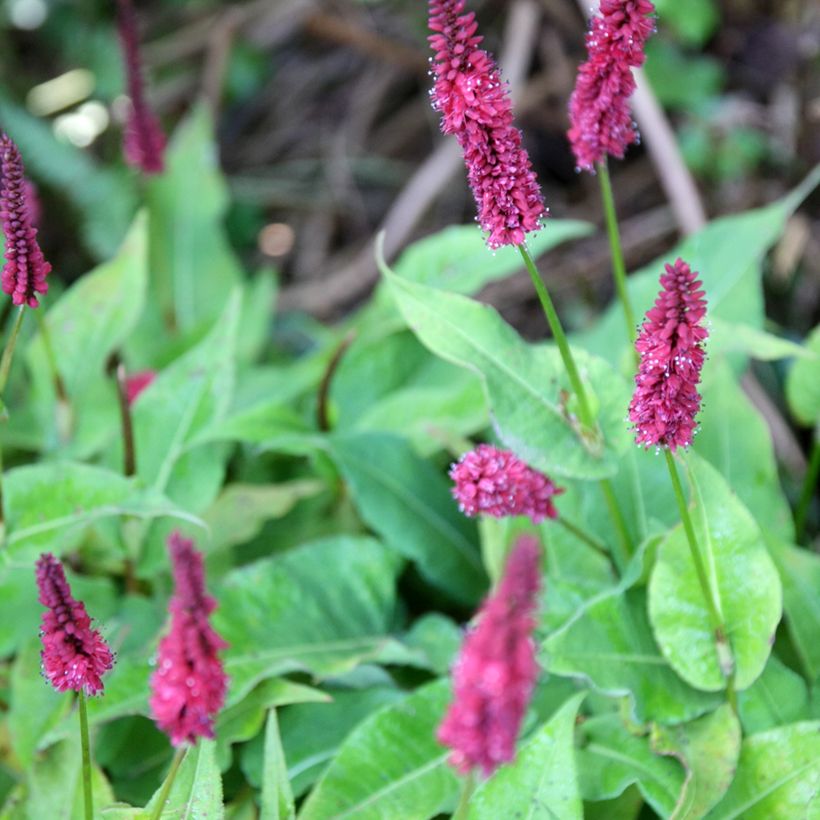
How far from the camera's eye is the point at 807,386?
141 centimetres

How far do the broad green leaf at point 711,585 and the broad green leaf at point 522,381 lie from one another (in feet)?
0.33

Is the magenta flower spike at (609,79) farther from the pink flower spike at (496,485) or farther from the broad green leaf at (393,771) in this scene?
the broad green leaf at (393,771)

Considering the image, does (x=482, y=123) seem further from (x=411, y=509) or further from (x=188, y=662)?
(x=411, y=509)

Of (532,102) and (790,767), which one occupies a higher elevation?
(532,102)

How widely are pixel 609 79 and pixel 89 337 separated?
91 cm

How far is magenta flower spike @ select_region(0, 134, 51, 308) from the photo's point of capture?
85cm

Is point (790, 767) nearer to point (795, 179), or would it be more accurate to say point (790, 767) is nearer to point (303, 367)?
point (303, 367)

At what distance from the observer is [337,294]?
7.95 ft

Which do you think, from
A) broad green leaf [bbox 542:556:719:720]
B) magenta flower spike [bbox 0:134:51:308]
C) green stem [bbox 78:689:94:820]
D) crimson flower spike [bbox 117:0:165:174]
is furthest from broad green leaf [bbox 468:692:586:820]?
crimson flower spike [bbox 117:0:165:174]

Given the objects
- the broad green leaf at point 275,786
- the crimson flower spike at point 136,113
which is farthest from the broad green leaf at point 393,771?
the crimson flower spike at point 136,113

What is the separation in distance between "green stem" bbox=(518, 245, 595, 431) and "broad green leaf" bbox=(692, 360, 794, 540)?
0.36 metres

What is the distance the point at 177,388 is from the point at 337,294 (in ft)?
3.41

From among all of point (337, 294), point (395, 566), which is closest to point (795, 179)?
point (337, 294)

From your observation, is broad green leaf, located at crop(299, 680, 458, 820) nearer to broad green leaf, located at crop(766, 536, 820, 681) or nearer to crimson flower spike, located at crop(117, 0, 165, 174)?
broad green leaf, located at crop(766, 536, 820, 681)
